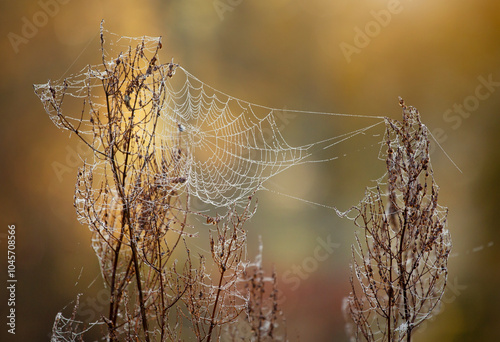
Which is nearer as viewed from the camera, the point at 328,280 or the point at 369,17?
the point at 369,17

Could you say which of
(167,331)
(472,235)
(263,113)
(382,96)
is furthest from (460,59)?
(167,331)

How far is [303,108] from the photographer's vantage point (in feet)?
28.6

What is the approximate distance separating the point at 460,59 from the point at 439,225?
6.03 meters

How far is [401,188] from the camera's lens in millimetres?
2791

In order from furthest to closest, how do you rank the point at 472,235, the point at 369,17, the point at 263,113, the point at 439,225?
1. the point at 263,113
2. the point at 369,17
3. the point at 472,235
4. the point at 439,225

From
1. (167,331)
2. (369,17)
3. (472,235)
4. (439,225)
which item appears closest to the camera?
(439,225)

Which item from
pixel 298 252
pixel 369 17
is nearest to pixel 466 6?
pixel 369 17

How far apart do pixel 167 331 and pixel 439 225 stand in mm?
1998

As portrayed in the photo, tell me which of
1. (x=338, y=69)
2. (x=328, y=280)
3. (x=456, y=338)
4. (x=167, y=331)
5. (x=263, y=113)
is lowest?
(x=167, y=331)

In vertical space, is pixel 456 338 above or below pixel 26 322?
above

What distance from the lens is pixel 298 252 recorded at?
28.8 feet

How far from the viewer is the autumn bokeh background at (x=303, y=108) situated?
7.10 metres

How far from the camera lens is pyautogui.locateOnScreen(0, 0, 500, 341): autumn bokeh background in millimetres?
7102

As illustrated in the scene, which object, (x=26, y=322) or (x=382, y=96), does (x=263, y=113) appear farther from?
(x=26, y=322)
